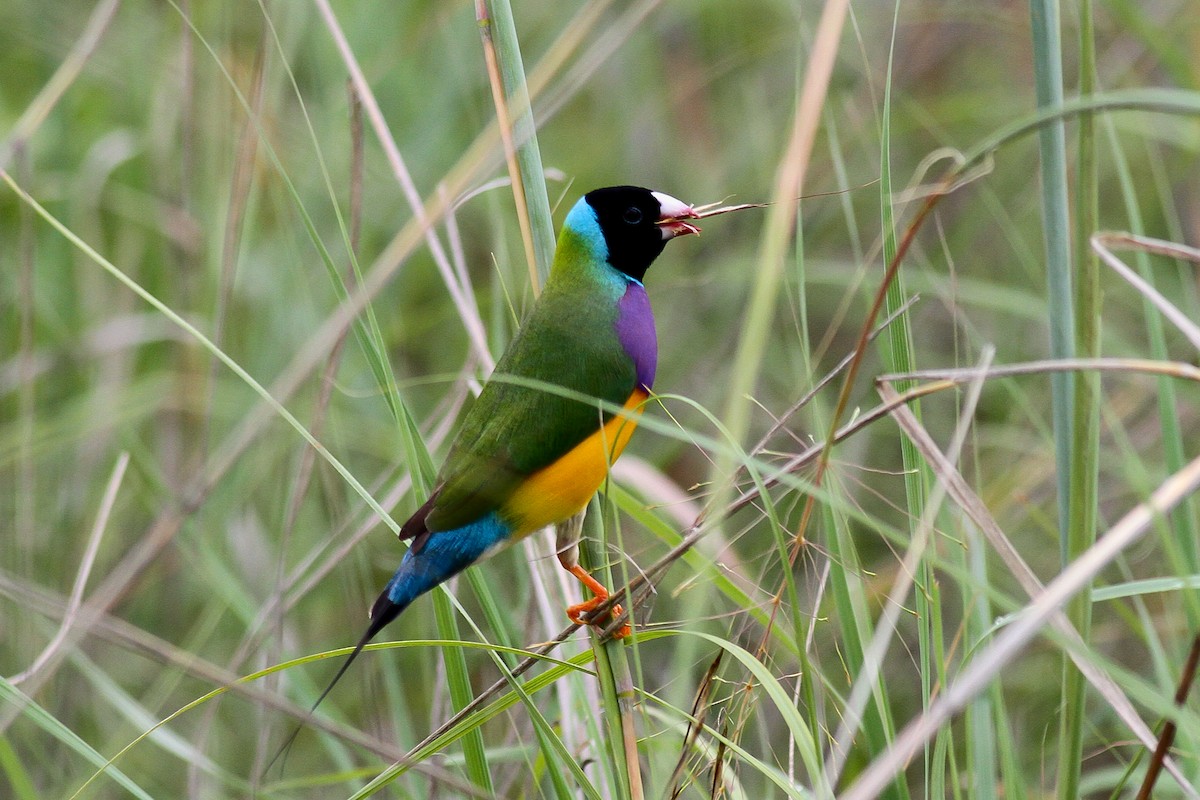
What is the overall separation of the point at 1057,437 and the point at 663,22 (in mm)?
3881

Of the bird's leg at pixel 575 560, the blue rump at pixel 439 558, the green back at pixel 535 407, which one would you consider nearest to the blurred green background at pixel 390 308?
the bird's leg at pixel 575 560

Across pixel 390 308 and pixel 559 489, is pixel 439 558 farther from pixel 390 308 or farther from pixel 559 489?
pixel 390 308

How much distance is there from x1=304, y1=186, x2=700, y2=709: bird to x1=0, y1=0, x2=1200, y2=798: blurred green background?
1.81 ft

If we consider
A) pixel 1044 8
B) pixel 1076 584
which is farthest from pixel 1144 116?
pixel 1076 584

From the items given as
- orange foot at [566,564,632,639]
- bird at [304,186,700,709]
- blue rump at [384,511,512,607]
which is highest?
bird at [304,186,700,709]

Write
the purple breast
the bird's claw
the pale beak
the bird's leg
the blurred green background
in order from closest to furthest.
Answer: the bird's claw → the bird's leg → the purple breast → the pale beak → the blurred green background

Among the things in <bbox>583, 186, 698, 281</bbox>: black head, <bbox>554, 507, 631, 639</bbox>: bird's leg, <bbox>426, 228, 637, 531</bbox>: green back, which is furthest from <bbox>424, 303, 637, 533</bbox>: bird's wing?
<bbox>583, 186, 698, 281</bbox>: black head

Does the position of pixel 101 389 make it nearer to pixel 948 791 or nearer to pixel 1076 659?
pixel 948 791

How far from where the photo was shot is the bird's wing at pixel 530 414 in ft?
6.95

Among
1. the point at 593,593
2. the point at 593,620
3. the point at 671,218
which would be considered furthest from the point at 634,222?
the point at 593,620

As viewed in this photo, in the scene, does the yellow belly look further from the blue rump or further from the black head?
the black head

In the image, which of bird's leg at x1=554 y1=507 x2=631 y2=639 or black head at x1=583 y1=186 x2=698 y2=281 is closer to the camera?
bird's leg at x1=554 y1=507 x2=631 y2=639

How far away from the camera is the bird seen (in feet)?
6.72

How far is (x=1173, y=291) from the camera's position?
158 inches
